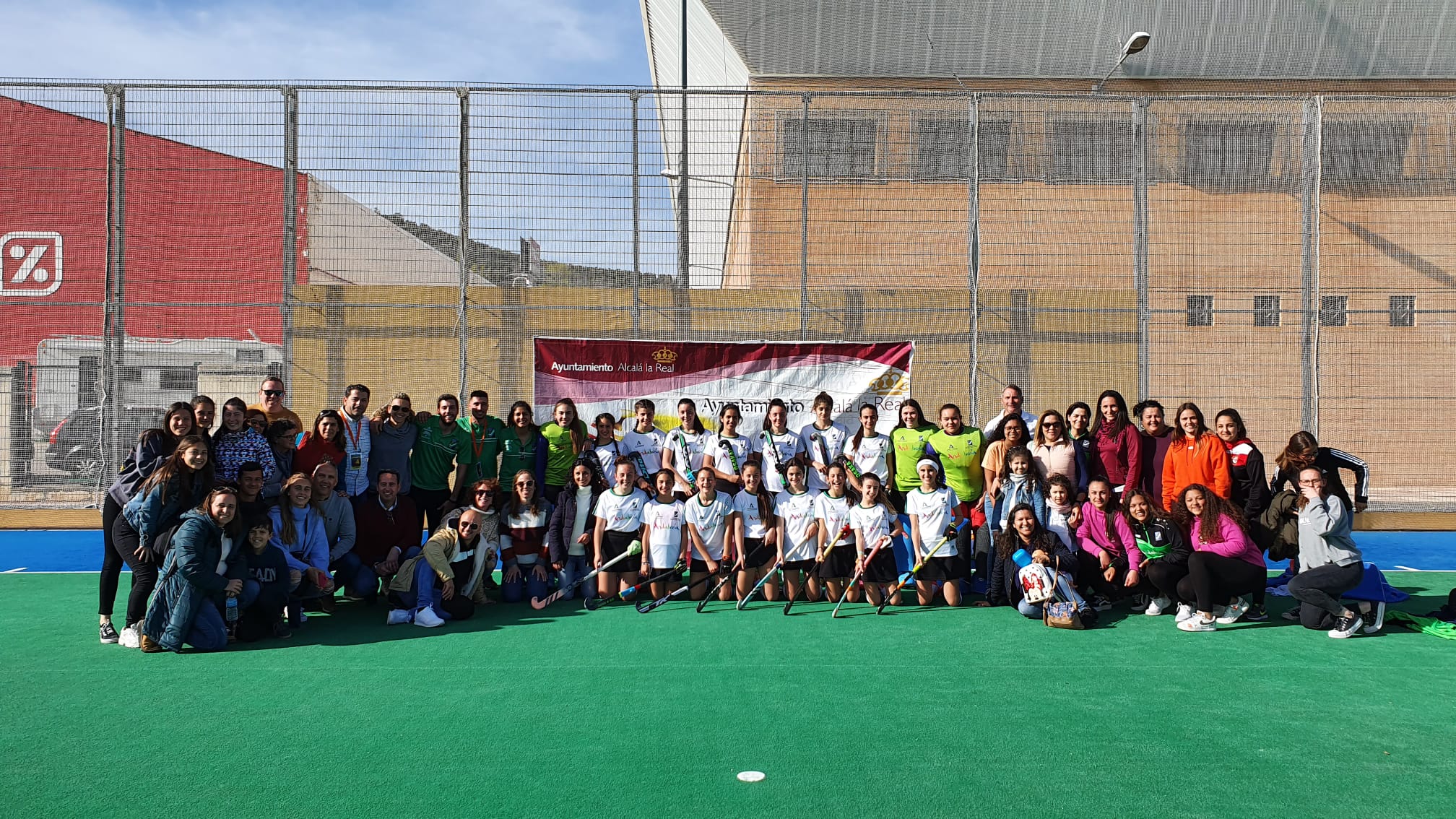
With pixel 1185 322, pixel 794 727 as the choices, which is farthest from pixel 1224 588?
pixel 1185 322

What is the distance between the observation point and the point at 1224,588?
648 centimetres

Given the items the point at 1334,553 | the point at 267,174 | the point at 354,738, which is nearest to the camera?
the point at 354,738

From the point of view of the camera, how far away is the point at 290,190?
9703mm

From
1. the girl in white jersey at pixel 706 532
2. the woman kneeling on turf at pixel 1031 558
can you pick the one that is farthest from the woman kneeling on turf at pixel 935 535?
the girl in white jersey at pixel 706 532

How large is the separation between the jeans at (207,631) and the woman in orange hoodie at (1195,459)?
6.21 m

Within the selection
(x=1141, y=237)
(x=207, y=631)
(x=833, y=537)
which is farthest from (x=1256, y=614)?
(x=207, y=631)

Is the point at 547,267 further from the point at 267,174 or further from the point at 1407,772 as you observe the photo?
the point at 1407,772

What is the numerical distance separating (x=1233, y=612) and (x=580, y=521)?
4553 mm

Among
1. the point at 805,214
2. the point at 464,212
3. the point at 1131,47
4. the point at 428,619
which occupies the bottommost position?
the point at 428,619

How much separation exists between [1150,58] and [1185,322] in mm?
→ 5986

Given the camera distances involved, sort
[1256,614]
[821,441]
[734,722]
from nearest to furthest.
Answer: [734,722] → [1256,614] → [821,441]

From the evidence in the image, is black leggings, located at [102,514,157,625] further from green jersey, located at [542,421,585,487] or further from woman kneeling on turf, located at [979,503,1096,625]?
woman kneeling on turf, located at [979,503,1096,625]

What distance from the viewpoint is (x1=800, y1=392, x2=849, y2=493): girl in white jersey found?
26.0 ft

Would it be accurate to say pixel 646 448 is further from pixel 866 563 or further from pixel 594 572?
pixel 866 563
